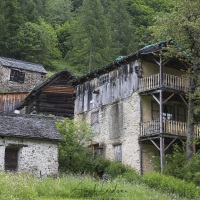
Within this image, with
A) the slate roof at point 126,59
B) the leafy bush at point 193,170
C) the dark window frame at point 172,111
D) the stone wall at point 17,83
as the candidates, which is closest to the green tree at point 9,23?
the stone wall at point 17,83

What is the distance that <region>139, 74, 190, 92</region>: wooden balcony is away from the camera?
96.6 feet

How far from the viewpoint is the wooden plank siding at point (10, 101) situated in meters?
46.5

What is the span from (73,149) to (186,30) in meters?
10.7

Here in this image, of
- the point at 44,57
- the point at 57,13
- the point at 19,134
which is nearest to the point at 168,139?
the point at 19,134

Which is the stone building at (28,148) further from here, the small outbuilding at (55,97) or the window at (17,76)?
the window at (17,76)

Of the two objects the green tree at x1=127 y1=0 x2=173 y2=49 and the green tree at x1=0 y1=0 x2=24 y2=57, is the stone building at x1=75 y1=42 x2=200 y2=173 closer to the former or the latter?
the green tree at x1=0 y1=0 x2=24 y2=57

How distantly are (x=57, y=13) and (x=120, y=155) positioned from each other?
210ft

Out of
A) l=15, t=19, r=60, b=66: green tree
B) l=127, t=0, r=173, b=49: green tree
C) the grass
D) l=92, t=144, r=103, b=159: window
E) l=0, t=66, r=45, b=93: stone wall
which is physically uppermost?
l=127, t=0, r=173, b=49: green tree

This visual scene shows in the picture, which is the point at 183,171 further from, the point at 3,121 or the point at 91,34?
the point at 91,34

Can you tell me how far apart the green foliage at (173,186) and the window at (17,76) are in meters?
32.8

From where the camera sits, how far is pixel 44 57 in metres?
66.8

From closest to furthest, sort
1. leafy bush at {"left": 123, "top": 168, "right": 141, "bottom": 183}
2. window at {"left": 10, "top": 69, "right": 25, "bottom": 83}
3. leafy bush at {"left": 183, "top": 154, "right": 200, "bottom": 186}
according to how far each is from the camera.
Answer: leafy bush at {"left": 183, "top": 154, "right": 200, "bottom": 186}, leafy bush at {"left": 123, "top": 168, "right": 141, "bottom": 183}, window at {"left": 10, "top": 69, "right": 25, "bottom": 83}

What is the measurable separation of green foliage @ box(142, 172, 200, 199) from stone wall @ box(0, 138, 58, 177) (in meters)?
5.99

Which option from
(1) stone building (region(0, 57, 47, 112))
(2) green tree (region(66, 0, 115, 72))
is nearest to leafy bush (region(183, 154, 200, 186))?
(1) stone building (region(0, 57, 47, 112))
